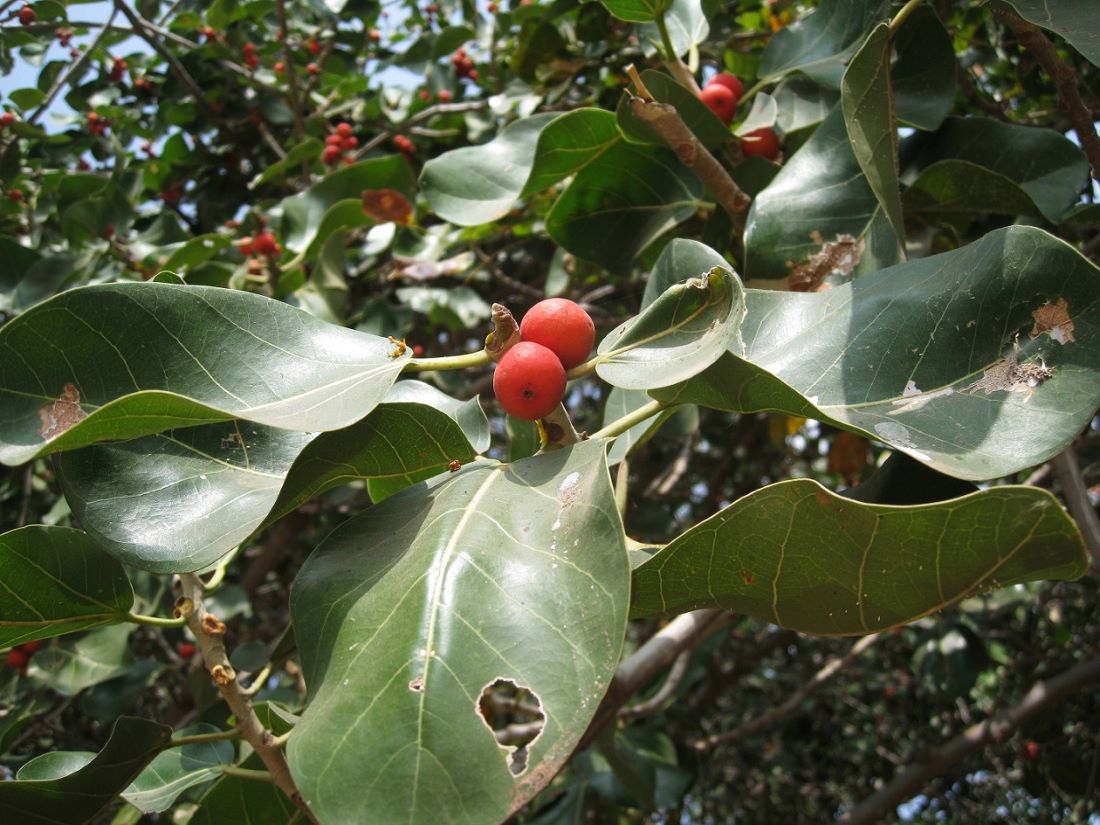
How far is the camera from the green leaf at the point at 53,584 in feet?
4.17

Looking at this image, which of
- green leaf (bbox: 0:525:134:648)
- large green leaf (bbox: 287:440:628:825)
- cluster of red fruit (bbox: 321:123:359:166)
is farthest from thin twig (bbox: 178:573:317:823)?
cluster of red fruit (bbox: 321:123:359:166)

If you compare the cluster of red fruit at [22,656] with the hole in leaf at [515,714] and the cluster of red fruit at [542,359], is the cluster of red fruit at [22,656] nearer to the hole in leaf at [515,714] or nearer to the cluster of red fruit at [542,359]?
the hole in leaf at [515,714]

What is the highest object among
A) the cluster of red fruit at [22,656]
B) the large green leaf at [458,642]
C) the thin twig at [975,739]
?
the large green leaf at [458,642]

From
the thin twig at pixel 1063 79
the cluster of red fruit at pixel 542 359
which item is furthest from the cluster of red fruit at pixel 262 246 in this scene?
the thin twig at pixel 1063 79

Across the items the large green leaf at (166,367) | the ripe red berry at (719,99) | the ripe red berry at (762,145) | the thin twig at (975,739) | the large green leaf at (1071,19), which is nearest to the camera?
the large green leaf at (166,367)

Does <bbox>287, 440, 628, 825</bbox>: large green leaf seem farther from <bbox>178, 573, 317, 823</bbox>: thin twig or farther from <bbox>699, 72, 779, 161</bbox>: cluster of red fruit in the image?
<bbox>699, 72, 779, 161</bbox>: cluster of red fruit

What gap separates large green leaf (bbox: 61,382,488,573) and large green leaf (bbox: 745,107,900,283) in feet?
2.09

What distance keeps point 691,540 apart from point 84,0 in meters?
3.54

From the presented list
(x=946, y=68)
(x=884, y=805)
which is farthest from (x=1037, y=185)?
(x=884, y=805)

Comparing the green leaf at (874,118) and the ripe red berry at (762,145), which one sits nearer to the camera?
the green leaf at (874,118)

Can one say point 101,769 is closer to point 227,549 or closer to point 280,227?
point 227,549

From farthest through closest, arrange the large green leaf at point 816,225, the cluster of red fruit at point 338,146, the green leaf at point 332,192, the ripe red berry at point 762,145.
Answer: the cluster of red fruit at point 338,146, the green leaf at point 332,192, the ripe red berry at point 762,145, the large green leaf at point 816,225

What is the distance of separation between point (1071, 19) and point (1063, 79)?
0.21 metres

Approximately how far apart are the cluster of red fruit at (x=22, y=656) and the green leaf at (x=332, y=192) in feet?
4.47
